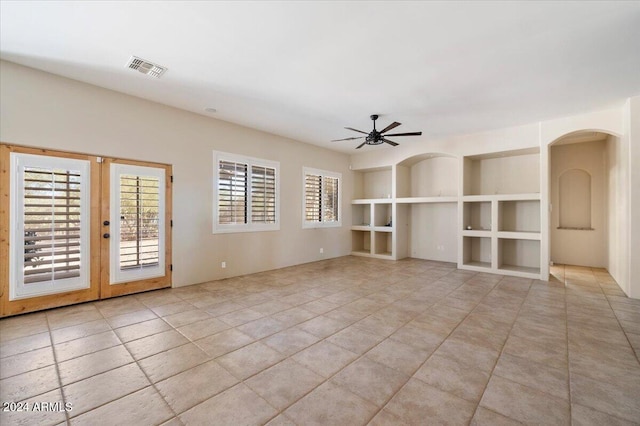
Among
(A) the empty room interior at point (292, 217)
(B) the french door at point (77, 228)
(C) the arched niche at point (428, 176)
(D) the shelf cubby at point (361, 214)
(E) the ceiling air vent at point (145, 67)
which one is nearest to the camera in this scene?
(A) the empty room interior at point (292, 217)

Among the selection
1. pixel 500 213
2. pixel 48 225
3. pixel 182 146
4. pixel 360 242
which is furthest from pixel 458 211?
pixel 48 225

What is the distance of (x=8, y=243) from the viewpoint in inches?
136

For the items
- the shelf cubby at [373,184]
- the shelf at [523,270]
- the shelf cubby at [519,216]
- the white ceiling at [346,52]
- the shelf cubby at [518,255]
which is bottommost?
the shelf at [523,270]

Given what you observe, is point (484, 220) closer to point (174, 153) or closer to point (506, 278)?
point (506, 278)

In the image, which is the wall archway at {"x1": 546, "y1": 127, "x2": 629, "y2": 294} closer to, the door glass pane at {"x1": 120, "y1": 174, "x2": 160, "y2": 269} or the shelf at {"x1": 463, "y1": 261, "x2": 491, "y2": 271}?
the shelf at {"x1": 463, "y1": 261, "x2": 491, "y2": 271}

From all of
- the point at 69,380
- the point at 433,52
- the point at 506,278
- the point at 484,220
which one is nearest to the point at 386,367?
the point at 69,380

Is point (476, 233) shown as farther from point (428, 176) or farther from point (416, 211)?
point (428, 176)

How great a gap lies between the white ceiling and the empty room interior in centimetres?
3

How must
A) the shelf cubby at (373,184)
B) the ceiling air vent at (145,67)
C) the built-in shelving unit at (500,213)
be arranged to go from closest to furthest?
1. the ceiling air vent at (145,67)
2. the built-in shelving unit at (500,213)
3. the shelf cubby at (373,184)

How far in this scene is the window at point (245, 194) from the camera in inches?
216

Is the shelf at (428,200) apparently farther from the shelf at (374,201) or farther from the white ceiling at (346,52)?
the white ceiling at (346,52)

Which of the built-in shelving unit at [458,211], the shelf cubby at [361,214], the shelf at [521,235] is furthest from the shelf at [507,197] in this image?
the shelf cubby at [361,214]

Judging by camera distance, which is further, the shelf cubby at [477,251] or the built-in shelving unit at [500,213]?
the shelf cubby at [477,251]

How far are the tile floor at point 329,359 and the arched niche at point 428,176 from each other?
11.6ft
